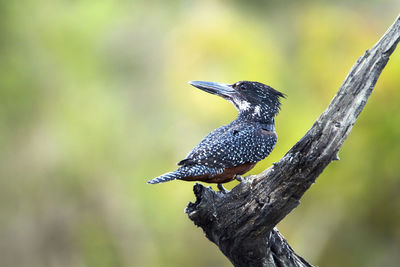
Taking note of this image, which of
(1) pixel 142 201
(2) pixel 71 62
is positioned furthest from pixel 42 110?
(1) pixel 142 201

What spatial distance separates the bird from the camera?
6.35m

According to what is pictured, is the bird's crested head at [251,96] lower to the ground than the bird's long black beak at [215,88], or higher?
lower

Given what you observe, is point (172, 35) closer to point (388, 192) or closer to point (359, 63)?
point (388, 192)

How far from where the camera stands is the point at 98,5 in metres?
19.5

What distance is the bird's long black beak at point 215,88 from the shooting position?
301 inches

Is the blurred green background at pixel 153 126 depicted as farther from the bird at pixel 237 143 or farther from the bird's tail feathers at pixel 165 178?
the bird's tail feathers at pixel 165 178

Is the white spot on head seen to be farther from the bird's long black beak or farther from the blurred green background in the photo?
the blurred green background

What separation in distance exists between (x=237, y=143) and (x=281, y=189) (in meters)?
1.09

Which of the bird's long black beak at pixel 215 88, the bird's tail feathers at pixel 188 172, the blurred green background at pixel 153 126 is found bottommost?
the bird's tail feathers at pixel 188 172

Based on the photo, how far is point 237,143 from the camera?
261 inches

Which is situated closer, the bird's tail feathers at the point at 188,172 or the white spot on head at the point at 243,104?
the bird's tail feathers at the point at 188,172

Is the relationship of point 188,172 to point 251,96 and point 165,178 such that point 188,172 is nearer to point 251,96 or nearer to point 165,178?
point 165,178

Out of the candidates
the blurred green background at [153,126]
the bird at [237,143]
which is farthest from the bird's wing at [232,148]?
the blurred green background at [153,126]

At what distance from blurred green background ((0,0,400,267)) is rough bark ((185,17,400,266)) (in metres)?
9.13
